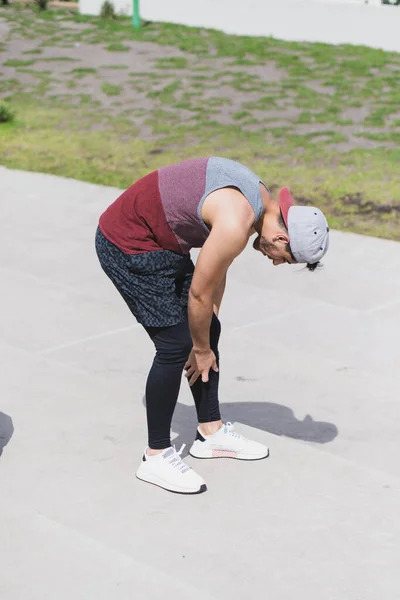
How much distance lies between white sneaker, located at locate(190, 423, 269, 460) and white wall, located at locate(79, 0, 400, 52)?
40.7 ft

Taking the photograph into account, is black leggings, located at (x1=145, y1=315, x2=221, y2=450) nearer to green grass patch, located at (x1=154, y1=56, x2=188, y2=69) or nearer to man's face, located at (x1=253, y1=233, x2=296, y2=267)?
man's face, located at (x1=253, y1=233, x2=296, y2=267)

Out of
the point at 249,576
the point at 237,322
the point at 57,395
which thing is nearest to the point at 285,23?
the point at 237,322

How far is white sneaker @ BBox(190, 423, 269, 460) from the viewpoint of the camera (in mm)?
4535

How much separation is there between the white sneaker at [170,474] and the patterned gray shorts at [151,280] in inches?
23.0

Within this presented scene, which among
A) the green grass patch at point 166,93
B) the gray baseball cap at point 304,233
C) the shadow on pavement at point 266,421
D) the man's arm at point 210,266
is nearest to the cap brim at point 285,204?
the gray baseball cap at point 304,233

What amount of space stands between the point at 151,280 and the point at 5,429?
1.19 metres

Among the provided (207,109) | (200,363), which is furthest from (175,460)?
(207,109)

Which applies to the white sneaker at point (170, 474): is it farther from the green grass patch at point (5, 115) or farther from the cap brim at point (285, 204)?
the green grass patch at point (5, 115)

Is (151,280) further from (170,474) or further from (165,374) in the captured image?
(170,474)

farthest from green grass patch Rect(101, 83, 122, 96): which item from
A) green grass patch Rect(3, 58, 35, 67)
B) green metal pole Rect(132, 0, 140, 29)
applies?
green metal pole Rect(132, 0, 140, 29)

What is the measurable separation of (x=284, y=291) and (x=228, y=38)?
1112cm

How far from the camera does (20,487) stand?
423 centimetres

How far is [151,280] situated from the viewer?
13.5ft

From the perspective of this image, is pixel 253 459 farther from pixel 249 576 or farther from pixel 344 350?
pixel 344 350
